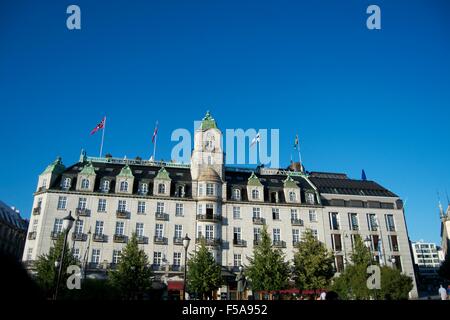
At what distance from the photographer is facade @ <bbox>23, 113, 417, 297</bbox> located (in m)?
49.2

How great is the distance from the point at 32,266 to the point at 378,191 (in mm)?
57004

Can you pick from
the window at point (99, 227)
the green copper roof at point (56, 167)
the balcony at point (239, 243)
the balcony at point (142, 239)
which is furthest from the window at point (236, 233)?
the green copper roof at point (56, 167)

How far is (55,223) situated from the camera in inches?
1941

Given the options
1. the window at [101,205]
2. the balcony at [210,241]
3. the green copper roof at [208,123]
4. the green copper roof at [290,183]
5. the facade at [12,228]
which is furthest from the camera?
the facade at [12,228]

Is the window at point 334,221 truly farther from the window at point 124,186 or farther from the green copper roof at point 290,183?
the window at point 124,186

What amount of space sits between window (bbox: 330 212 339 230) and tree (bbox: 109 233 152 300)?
30709 millimetres

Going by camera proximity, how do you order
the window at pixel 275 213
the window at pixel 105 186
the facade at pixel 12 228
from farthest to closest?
the facade at pixel 12 228, the window at pixel 275 213, the window at pixel 105 186

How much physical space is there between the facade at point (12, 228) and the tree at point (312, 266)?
218 feet

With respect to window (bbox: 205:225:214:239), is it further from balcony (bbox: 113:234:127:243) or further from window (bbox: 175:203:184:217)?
balcony (bbox: 113:234:127:243)

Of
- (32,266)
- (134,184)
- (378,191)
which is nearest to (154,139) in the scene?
(134,184)

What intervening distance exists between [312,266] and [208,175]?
20489 mm

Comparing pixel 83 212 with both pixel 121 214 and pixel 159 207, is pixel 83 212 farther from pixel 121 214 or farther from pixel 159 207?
pixel 159 207

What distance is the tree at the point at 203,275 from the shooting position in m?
42.5
